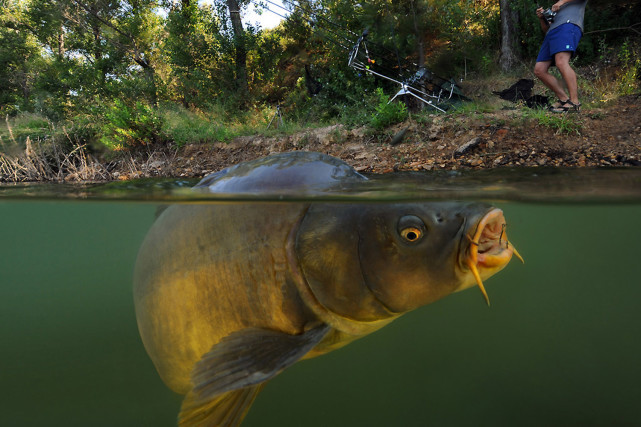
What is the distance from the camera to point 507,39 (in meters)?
12.2

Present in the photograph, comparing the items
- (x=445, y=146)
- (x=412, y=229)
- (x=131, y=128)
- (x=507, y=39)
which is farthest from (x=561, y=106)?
(x=131, y=128)

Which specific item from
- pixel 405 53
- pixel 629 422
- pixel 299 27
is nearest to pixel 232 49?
pixel 299 27

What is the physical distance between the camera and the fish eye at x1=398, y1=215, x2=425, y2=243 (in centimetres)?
204

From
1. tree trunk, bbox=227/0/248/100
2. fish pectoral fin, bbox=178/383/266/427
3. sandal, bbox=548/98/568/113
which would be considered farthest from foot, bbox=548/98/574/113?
tree trunk, bbox=227/0/248/100

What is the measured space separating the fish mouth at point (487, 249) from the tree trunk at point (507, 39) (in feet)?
39.7

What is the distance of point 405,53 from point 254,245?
37.6 feet

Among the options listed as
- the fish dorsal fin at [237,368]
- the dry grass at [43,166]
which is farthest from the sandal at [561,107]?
the dry grass at [43,166]

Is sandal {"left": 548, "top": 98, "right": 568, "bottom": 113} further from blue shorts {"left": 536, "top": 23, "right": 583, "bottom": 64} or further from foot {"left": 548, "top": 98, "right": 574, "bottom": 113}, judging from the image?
blue shorts {"left": 536, "top": 23, "right": 583, "bottom": 64}

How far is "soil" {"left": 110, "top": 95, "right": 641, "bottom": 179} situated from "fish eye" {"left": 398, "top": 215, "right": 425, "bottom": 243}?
5.16m

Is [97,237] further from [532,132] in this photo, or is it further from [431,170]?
[532,132]

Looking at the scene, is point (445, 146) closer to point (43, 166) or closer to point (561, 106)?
point (561, 106)

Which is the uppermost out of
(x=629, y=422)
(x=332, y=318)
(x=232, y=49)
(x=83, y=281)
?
(x=232, y=49)

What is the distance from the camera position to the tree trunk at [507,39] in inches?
474

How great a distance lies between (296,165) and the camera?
296 cm
